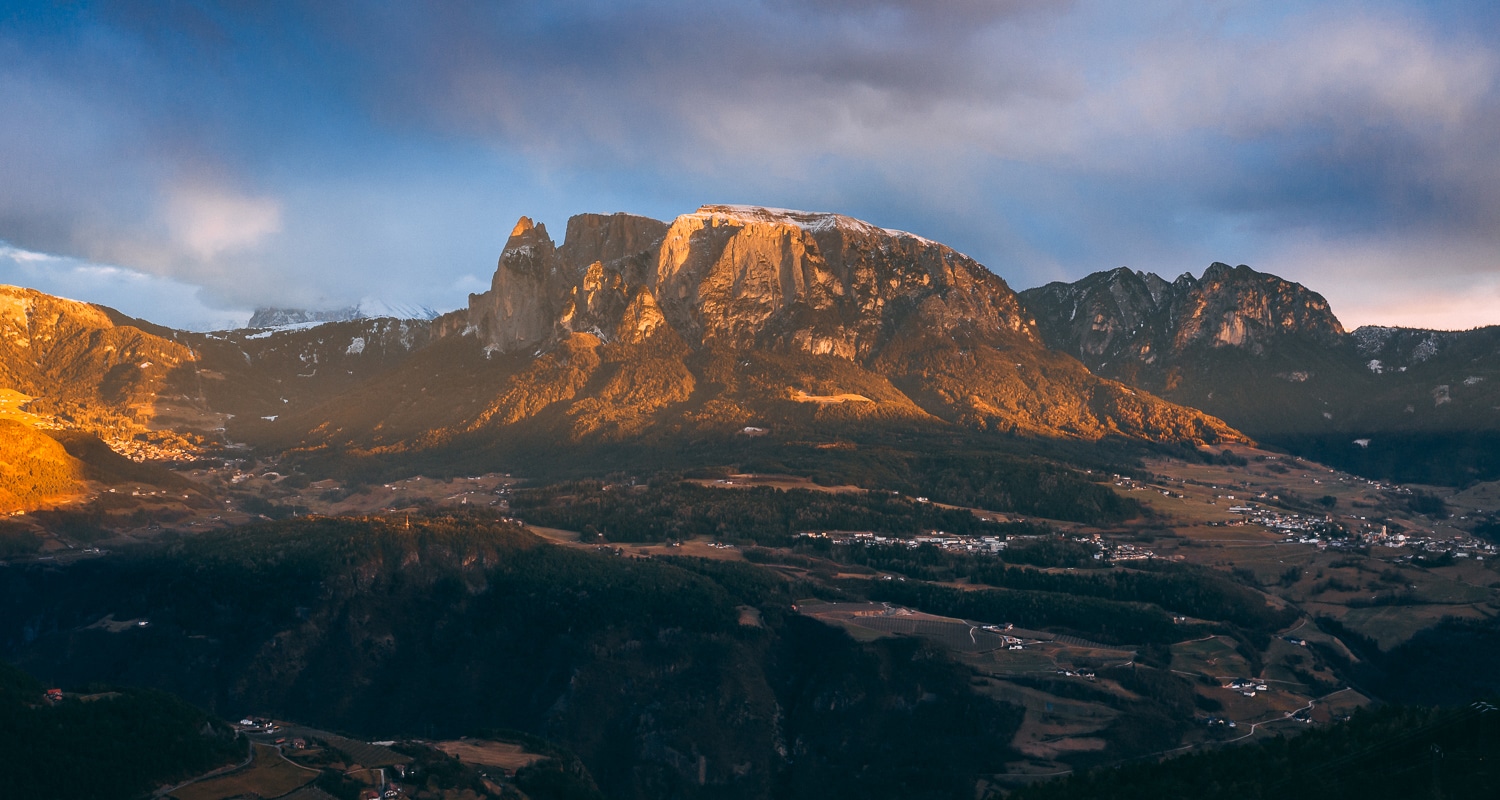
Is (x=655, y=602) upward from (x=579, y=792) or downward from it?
upward

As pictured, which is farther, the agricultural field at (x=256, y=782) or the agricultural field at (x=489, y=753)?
the agricultural field at (x=489, y=753)

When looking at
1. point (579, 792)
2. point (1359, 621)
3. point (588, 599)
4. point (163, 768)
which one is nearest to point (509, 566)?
point (588, 599)

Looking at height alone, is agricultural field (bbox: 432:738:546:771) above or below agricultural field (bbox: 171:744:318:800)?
below

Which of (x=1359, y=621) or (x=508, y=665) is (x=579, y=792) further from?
(x=1359, y=621)

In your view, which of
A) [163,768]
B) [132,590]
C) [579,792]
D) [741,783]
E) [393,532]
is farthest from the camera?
[393,532]

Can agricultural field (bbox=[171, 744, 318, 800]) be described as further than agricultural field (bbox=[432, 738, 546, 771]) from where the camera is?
No

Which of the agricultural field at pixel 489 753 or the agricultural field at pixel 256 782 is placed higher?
the agricultural field at pixel 256 782

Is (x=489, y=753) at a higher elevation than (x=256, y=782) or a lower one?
lower

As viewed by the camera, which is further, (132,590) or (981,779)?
(132,590)

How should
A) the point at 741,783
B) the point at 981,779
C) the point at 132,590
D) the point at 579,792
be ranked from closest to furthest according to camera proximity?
the point at 579,792, the point at 981,779, the point at 741,783, the point at 132,590

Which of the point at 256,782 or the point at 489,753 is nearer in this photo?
the point at 256,782
